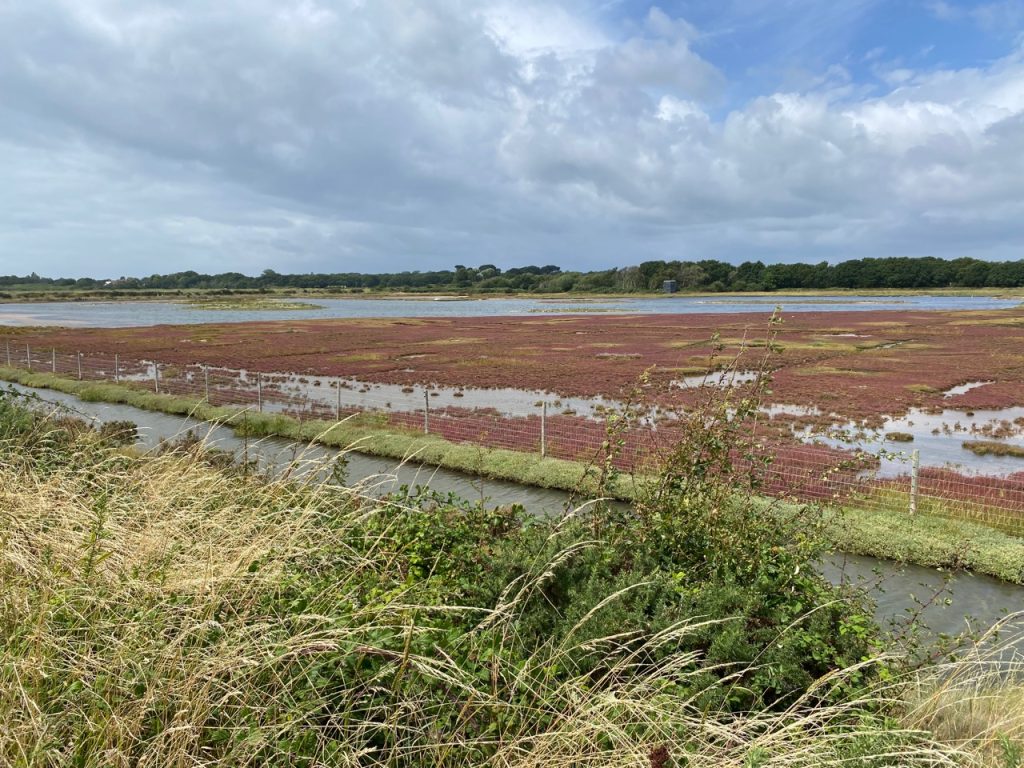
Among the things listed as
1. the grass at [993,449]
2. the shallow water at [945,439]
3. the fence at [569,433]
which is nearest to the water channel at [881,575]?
the fence at [569,433]

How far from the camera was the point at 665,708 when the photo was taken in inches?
132

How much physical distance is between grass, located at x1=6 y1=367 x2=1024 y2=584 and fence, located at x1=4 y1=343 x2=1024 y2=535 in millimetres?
311

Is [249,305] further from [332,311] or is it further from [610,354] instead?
[610,354]

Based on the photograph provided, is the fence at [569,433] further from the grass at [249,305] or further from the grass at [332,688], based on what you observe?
the grass at [249,305]

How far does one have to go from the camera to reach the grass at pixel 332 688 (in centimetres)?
279

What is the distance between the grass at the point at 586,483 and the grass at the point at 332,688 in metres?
1.64

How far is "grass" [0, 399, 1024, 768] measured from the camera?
2789 mm

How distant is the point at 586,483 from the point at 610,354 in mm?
34269

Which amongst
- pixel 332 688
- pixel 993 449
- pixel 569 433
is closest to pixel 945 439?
pixel 993 449

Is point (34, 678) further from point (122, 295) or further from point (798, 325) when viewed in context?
point (122, 295)

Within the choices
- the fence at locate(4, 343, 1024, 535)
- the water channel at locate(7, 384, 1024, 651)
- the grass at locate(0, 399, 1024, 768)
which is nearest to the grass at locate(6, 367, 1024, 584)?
the water channel at locate(7, 384, 1024, 651)

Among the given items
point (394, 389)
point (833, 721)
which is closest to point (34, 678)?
point (833, 721)

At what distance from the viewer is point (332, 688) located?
3.19 metres

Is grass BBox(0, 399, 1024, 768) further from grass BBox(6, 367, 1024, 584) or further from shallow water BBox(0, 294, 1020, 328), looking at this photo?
shallow water BBox(0, 294, 1020, 328)
